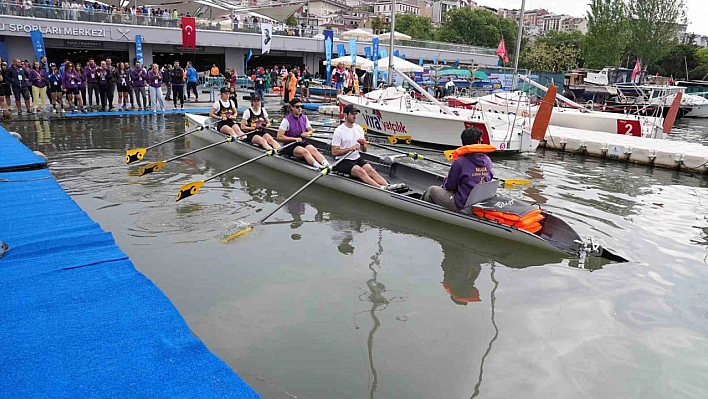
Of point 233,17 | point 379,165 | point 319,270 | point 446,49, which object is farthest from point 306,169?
point 446,49

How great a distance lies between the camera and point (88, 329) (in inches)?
159

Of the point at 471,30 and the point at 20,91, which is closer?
the point at 20,91

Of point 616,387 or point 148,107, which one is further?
point 148,107

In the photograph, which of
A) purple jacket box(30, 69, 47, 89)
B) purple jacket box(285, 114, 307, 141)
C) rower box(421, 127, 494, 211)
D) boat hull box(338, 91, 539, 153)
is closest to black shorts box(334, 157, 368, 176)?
purple jacket box(285, 114, 307, 141)

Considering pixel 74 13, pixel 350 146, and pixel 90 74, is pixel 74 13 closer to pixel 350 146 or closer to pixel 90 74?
pixel 90 74

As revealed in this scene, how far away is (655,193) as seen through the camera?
33.8 feet

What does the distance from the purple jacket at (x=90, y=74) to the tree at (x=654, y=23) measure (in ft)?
136

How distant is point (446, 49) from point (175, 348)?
Result: 145 ft

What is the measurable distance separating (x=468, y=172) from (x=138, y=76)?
1574cm

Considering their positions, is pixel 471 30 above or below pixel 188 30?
above

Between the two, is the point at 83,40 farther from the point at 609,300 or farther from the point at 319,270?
the point at 609,300

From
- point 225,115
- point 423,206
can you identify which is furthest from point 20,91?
point 423,206

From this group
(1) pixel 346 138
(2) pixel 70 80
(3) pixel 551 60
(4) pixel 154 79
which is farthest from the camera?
(3) pixel 551 60

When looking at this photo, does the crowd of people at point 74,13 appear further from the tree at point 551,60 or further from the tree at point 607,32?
the tree at point 607,32
